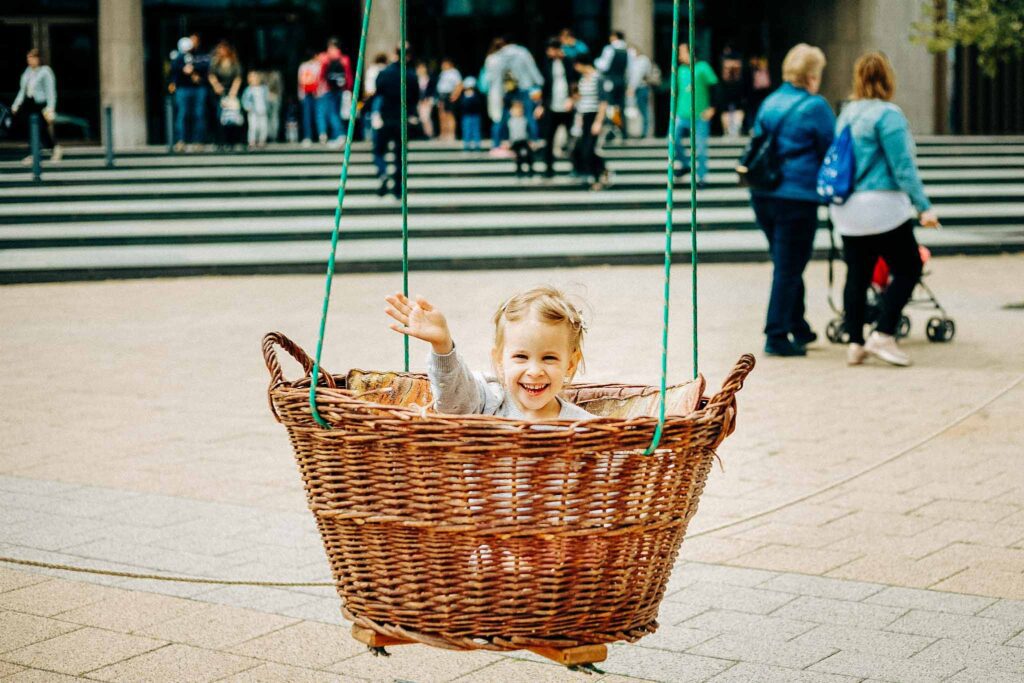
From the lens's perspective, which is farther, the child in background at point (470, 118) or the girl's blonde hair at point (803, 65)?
the child in background at point (470, 118)

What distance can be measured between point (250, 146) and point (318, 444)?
75.8ft

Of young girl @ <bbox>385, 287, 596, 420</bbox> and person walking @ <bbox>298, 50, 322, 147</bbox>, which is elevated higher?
person walking @ <bbox>298, 50, 322, 147</bbox>

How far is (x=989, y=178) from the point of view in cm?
2138

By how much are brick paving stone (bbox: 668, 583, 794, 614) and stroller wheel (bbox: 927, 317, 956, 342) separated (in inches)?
230

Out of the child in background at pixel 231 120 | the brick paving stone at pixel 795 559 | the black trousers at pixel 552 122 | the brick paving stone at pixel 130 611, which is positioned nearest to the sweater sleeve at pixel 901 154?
the brick paving stone at pixel 795 559

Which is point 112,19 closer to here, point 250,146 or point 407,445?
point 250,146

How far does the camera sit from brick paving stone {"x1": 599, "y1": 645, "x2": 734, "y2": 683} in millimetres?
3795

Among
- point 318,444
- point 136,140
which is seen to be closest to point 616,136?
point 136,140

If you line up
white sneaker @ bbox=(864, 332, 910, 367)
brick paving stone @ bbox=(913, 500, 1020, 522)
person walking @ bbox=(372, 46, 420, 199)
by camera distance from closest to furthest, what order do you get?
brick paving stone @ bbox=(913, 500, 1020, 522), white sneaker @ bbox=(864, 332, 910, 367), person walking @ bbox=(372, 46, 420, 199)

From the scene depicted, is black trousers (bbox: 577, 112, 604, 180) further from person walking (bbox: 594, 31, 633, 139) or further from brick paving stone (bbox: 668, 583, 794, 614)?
brick paving stone (bbox: 668, 583, 794, 614)

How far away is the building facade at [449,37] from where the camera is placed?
26.6 meters

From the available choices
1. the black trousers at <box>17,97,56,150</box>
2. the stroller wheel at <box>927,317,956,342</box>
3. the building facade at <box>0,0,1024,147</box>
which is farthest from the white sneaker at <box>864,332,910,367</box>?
the building facade at <box>0,0,1024,147</box>

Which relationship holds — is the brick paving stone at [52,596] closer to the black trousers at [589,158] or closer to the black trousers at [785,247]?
the black trousers at [785,247]

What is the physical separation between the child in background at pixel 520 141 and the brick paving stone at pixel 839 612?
53.4 ft
